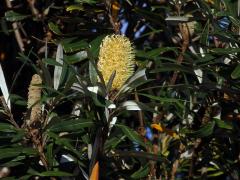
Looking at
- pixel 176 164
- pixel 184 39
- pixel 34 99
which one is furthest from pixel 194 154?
pixel 34 99

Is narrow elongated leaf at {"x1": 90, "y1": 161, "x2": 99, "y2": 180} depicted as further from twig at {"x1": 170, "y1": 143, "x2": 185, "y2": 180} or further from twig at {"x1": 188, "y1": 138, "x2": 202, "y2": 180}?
A: twig at {"x1": 188, "y1": 138, "x2": 202, "y2": 180}

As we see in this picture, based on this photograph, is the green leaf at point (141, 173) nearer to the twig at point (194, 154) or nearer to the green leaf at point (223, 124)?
the green leaf at point (223, 124)

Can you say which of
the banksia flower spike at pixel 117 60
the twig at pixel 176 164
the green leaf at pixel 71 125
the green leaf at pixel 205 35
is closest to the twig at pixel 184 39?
the green leaf at pixel 205 35

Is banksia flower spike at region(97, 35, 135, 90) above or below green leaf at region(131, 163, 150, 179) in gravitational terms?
above

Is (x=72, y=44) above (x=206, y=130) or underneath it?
above

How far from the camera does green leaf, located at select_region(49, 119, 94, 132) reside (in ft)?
6.13

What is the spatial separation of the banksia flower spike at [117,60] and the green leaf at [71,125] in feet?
0.47

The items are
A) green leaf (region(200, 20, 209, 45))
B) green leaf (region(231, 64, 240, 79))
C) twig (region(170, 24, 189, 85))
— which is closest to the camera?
green leaf (region(231, 64, 240, 79))

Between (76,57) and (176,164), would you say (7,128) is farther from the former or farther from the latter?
(176,164)

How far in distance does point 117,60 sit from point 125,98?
0.12 m

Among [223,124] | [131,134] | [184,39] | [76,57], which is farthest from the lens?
[184,39]

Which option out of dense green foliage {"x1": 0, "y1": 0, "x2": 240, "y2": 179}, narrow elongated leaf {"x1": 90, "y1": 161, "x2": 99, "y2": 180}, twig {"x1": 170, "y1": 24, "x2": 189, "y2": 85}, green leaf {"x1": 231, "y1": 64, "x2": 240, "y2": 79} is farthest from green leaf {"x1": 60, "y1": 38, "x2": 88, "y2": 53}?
narrow elongated leaf {"x1": 90, "y1": 161, "x2": 99, "y2": 180}

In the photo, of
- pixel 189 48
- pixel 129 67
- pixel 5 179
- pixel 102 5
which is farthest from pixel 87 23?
pixel 5 179

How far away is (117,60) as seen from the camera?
6.13 ft
